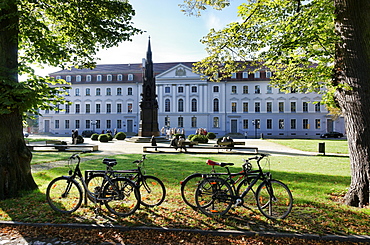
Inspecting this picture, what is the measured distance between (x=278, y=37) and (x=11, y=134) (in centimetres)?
719

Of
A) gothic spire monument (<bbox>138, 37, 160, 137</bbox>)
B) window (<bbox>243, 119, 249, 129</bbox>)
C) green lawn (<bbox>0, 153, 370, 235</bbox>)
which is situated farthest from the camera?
window (<bbox>243, 119, 249, 129</bbox>)

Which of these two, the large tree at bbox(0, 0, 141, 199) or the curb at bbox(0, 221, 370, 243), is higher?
the large tree at bbox(0, 0, 141, 199)

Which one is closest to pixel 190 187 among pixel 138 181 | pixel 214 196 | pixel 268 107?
pixel 214 196

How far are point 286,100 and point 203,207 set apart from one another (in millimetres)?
51341

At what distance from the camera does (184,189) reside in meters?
5.46

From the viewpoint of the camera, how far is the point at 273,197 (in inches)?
183

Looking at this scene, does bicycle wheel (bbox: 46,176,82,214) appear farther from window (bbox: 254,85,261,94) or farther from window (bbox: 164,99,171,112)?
window (bbox: 254,85,261,94)

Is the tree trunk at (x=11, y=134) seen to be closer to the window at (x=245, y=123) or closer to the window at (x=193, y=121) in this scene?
the window at (x=193, y=121)

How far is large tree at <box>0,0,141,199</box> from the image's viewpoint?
5840 mm

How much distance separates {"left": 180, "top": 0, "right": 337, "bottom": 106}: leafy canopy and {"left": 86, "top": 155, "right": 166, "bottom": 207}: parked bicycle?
188 inches

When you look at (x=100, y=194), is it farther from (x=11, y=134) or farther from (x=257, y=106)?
(x=257, y=106)

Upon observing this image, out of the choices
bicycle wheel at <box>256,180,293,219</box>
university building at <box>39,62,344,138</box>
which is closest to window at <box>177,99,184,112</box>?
university building at <box>39,62,344,138</box>

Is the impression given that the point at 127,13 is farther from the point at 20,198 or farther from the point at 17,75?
the point at 20,198

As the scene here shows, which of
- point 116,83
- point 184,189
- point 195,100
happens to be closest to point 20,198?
point 184,189
